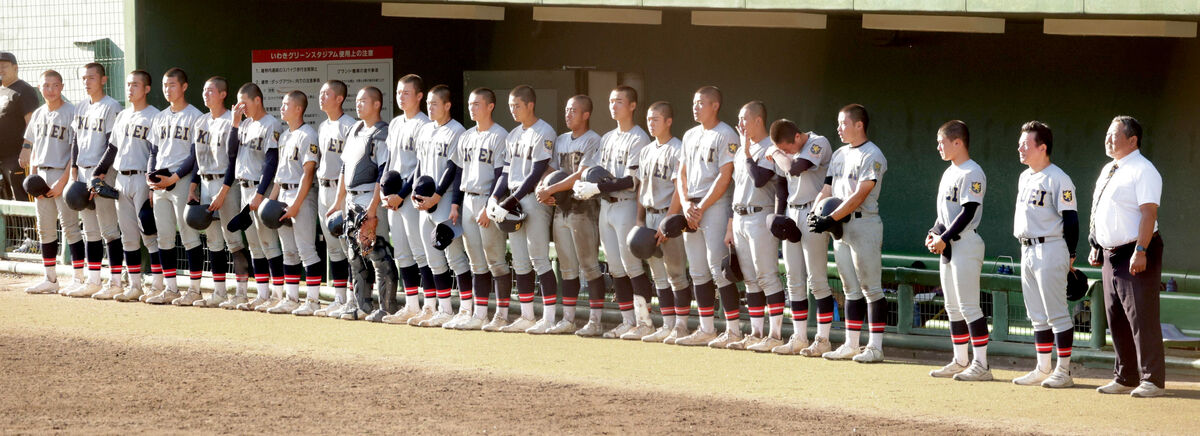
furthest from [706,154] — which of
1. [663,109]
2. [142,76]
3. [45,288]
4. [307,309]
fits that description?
[45,288]

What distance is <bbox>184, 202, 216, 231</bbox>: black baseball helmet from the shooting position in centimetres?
916

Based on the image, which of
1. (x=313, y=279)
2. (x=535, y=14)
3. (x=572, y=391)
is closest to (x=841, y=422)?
(x=572, y=391)

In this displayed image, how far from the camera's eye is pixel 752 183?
7.63 meters

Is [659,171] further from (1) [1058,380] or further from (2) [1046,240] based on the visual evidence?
(1) [1058,380]

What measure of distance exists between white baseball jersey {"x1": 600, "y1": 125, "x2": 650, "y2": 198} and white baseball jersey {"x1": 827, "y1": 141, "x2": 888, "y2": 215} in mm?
1238

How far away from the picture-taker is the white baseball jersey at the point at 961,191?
22.1ft

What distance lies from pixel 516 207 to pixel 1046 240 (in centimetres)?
311

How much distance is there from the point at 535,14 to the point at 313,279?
2.60 metres

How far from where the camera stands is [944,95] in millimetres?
10227

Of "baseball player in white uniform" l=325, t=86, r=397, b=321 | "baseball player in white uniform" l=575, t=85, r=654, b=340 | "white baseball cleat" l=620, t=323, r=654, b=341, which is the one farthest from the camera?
"baseball player in white uniform" l=325, t=86, r=397, b=321

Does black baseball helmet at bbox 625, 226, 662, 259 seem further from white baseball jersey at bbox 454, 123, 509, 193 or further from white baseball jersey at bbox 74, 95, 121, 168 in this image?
white baseball jersey at bbox 74, 95, 121, 168

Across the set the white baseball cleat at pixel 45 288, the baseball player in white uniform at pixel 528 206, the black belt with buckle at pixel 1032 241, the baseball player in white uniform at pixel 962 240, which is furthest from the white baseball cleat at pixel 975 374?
the white baseball cleat at pixel 45 288

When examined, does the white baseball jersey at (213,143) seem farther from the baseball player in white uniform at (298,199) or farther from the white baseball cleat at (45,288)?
the white baseball cleat at (45,288)

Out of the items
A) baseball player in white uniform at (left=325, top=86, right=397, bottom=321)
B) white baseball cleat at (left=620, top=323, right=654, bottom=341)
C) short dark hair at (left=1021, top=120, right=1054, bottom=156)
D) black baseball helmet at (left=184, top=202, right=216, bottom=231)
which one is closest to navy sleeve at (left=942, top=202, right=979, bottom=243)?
short dark hair at (left=1021, top=120, right=1054, bottom=156)
